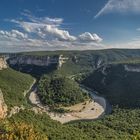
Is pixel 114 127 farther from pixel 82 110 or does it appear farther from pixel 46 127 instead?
pixel 82 110

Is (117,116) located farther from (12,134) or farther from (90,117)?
(12,134)

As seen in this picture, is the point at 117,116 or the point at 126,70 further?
the point at 126,70

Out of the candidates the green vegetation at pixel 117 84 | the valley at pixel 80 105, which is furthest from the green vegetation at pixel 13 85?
the green vegetation at pixel 117 84

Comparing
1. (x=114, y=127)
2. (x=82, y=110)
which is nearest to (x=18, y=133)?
(x=114, y=127)

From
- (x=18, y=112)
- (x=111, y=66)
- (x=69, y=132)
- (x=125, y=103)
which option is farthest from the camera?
(x=111, y=66)

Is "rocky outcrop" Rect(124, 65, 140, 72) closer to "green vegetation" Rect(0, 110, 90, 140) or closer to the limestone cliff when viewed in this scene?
the limestone cliff

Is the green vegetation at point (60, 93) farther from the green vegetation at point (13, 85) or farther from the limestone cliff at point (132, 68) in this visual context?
the limestone cliff at point (132, 68)

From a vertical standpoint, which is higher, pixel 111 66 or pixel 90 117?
pixel 111 66

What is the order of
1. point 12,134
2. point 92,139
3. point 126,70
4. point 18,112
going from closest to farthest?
1. point 12,134
2. point 92,139
3. point 18,112
4. point 126,70

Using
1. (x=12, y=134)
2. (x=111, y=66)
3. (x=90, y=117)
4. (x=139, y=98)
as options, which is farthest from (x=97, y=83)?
(x=12, y=134)
